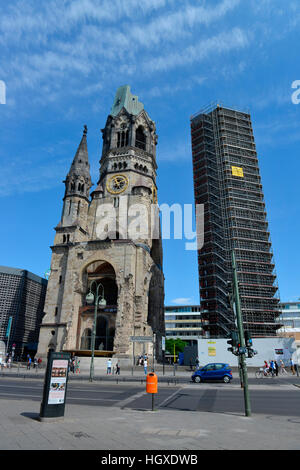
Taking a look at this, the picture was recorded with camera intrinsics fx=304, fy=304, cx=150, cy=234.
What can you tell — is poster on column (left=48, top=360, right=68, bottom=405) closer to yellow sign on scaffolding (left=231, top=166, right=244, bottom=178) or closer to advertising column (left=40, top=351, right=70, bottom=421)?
advertising column (left=40, top=351, right=70, bottom=421)

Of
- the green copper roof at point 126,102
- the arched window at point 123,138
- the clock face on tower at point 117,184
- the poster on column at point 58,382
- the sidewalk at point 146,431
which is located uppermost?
the green copper roof at point 126,102

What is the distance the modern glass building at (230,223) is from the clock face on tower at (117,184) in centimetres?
Answer: 1391

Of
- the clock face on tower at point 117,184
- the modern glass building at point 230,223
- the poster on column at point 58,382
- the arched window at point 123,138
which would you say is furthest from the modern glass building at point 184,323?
the poster on column at point 58,382

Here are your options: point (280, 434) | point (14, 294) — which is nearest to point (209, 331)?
point (14, 294)

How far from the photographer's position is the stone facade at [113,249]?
4373cm

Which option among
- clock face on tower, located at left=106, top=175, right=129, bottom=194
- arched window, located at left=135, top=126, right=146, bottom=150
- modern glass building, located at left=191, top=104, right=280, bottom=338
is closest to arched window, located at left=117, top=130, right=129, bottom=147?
arched window, located at left=135, top=126, right=146, bottom=150

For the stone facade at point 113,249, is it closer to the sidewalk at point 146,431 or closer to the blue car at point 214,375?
the blue car at point 214,375

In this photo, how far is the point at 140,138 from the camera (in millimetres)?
65375

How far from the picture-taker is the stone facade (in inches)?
1722

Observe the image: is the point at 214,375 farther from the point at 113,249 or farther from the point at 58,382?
the point at 113,249

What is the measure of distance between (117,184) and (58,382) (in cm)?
5136

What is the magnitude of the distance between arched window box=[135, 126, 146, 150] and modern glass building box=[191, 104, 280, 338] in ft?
34.1

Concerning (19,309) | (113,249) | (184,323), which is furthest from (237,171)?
(19,309)

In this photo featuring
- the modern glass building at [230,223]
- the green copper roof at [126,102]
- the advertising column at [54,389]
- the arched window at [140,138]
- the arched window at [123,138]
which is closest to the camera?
the advertising column at [54,389]
